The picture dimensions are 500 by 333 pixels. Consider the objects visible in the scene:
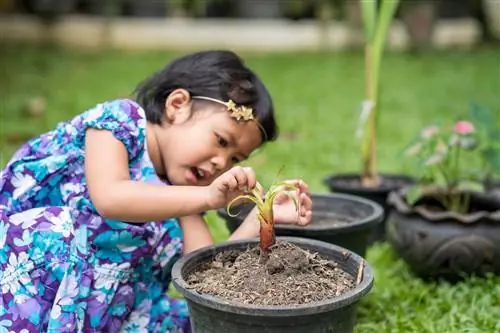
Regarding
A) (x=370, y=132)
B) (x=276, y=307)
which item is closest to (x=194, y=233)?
(x=276, y=307)

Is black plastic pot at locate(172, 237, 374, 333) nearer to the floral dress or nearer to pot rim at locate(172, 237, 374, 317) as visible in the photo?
pot rim at locate(172, 237, 374, 317)

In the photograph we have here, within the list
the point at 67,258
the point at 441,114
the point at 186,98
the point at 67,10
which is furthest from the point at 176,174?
the point at 67,10

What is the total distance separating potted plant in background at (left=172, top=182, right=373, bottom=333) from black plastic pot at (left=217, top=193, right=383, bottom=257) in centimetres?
30

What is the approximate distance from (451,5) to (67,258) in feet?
37.9

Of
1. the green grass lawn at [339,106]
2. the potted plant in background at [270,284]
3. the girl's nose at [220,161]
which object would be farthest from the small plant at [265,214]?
the green grass lawn at [339,106]

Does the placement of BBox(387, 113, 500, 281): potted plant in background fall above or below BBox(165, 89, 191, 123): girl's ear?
below

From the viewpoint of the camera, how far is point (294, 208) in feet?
6.48

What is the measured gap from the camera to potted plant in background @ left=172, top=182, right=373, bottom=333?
1503 mm

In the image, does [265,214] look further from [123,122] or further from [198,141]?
[123,122]

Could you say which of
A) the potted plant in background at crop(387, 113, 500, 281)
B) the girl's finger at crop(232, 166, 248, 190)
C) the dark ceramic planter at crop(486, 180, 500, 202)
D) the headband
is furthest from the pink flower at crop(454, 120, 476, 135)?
the girl's finger at crop(232, 166, 248, 190)

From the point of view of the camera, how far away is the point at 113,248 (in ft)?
6.57

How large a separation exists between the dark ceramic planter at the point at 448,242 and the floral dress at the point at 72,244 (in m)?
0.88

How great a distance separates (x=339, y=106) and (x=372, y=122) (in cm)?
343

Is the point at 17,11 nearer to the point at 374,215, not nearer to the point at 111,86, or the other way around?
the point at 111,86
